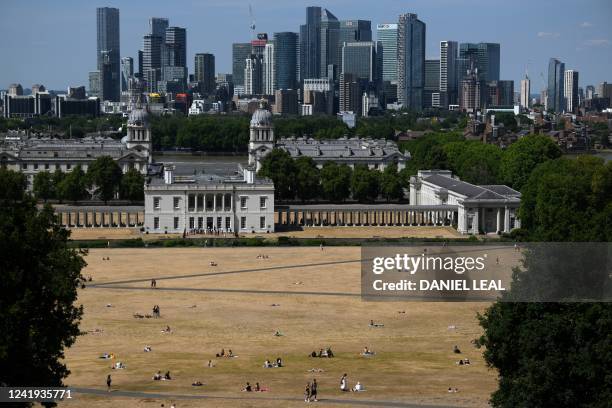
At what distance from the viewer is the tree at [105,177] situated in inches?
4021

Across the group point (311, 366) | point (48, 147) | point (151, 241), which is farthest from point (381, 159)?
point (311, 366)

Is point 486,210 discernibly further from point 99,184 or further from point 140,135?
point 140,135

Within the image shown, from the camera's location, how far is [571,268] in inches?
1377

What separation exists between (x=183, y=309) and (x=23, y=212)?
2064 cm

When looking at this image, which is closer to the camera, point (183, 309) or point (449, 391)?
point (449, 391)

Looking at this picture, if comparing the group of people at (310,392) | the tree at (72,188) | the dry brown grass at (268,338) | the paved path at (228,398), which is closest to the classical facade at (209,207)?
the tree at (72,188)

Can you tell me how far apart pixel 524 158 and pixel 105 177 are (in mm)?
32975

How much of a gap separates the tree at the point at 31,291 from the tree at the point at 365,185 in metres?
68.8

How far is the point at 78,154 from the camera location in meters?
124

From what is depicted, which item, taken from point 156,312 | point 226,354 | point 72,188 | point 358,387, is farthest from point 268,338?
point 72,188

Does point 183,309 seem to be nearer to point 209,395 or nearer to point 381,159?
point 209,395

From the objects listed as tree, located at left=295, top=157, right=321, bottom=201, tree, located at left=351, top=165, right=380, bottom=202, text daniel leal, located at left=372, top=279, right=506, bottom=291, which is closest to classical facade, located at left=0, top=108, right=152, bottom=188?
tree, located at left=295, top=157, right=321, bottom=201

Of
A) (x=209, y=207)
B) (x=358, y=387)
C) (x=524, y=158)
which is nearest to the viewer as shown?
(x=358, y=387)

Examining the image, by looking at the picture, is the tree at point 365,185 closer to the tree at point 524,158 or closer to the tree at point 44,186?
the tree at point 524,158
